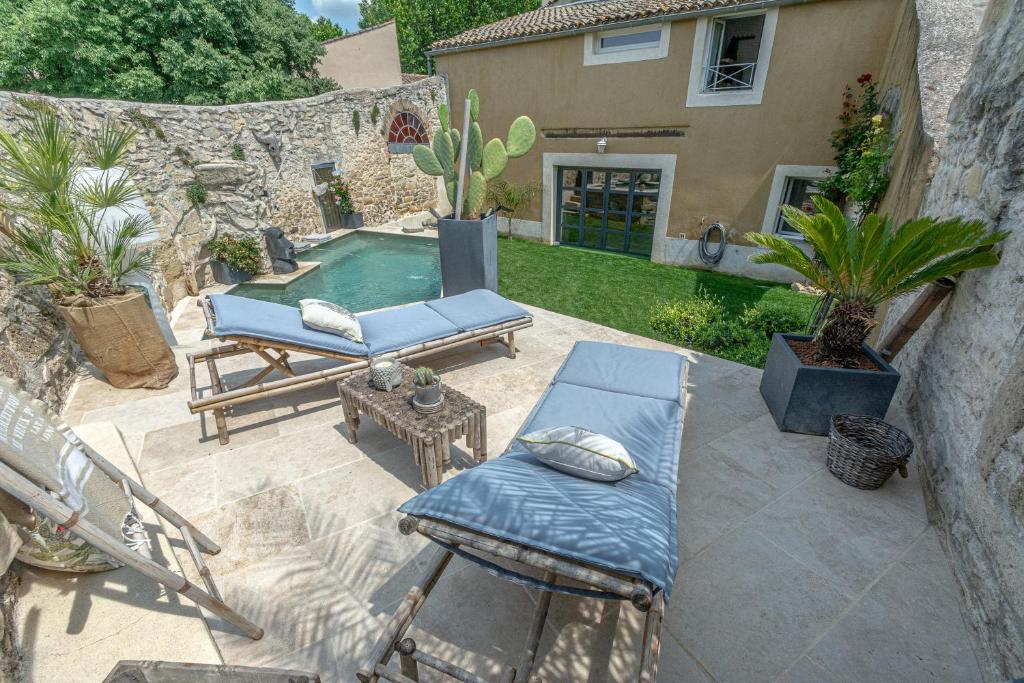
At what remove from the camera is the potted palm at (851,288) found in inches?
132

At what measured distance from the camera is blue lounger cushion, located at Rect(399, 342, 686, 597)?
168 centimetres

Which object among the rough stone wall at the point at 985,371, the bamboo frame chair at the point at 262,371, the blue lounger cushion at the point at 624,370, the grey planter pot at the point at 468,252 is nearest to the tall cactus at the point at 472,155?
the grey planter pot at the point at 468,252

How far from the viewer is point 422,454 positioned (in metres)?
3.06

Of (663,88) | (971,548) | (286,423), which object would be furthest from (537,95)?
(971,548)

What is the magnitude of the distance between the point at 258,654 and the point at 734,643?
8.21 ft

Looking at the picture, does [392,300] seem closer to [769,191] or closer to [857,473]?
[857,473]

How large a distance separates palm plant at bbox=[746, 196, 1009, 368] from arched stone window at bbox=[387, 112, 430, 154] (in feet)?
41.7

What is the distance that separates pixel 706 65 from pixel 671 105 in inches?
36.7

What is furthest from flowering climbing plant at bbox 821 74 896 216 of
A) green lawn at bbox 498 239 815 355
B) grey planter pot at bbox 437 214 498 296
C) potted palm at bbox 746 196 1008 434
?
grey planter pot at bbox 437 214 498 296

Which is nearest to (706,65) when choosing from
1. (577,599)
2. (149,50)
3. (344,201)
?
(344,201)

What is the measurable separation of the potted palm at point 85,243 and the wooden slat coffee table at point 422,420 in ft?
8.57

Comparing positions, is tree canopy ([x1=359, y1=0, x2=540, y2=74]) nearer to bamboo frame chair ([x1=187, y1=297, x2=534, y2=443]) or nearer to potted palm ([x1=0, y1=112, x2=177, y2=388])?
potted palm ([x1=0, y1=112, x2=177, y2=388])

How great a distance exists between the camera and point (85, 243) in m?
4.40

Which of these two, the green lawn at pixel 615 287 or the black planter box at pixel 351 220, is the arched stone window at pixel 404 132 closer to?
the black planter box at pixel 351 220
